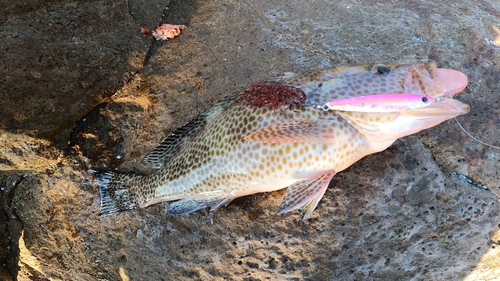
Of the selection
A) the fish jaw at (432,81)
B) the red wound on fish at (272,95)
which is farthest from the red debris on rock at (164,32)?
the fish jaw at (432,81)

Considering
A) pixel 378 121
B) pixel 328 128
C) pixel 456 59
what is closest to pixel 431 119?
pixel 378 121

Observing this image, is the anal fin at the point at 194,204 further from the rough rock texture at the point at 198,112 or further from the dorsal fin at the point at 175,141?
the dorsal fin at the point at 175,141

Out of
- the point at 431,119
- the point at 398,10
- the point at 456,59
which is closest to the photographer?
the point at 431,119

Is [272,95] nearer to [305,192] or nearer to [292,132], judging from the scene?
[292,132]

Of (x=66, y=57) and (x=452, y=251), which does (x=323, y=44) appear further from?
(x=66, y=57)

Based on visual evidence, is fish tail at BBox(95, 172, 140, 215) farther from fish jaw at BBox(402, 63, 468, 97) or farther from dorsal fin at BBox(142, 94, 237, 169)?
fish jaw at BBox(402, 63, 468, 97)

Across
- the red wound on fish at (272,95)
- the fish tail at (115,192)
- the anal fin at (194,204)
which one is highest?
the red wound on fish at (272,95)

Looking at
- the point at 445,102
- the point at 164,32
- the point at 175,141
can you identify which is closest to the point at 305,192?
the point at 445,102
